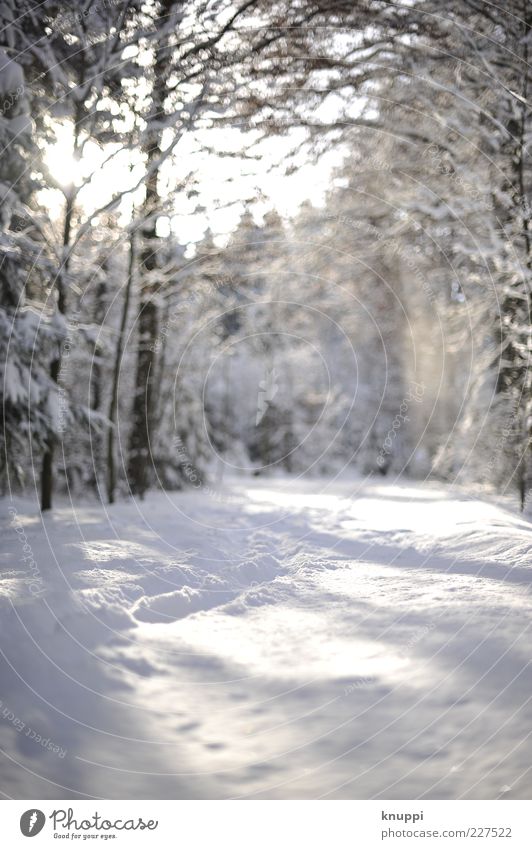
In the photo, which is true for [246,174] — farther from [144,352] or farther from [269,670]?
[269,670]

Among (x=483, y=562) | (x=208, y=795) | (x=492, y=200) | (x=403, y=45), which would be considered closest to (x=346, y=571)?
(x=483, y=562)

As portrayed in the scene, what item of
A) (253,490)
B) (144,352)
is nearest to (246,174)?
(144,352)

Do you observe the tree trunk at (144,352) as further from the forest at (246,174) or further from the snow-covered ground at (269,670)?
the snow-covered ground at (269,670)

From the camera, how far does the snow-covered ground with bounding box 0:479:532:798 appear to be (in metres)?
2.81

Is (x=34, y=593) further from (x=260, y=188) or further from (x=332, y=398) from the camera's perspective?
(x=332, y=398)

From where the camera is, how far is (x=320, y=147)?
8.90 meters

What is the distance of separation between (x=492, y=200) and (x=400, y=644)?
641 centimetres
